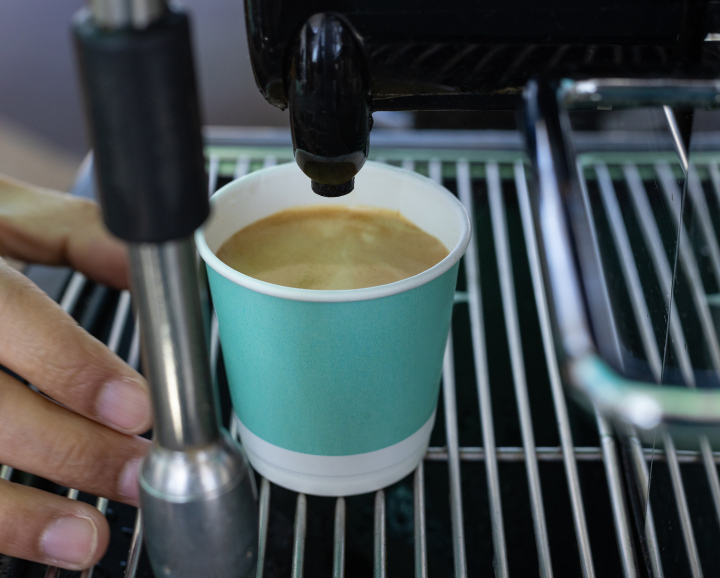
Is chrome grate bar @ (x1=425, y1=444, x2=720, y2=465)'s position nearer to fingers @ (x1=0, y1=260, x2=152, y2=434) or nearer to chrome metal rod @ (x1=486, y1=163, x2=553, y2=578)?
chrome metal rod @ (x1=486, y1=163, x2=553, y2=578)

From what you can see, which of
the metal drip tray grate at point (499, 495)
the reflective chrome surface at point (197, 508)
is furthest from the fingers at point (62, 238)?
the reflective chrome surface at point (197, 508)

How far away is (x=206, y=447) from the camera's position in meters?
0.21

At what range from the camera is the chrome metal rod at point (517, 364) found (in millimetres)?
299

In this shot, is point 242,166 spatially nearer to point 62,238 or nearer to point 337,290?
point 62,238

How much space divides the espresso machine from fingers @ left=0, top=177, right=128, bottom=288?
0.16 m

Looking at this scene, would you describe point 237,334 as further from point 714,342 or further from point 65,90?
point 65,90

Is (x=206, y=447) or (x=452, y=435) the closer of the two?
(x=206, y=447)

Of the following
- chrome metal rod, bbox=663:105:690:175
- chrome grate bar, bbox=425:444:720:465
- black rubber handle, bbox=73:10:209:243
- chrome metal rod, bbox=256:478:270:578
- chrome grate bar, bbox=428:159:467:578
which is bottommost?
chrome grate bar, bbox=425:444:720:465

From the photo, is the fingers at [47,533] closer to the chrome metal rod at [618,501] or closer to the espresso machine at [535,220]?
the espresso machine at [535,220]

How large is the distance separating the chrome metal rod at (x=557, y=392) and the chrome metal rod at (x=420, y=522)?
6cm

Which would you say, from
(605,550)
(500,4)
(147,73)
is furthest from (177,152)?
(605,550)

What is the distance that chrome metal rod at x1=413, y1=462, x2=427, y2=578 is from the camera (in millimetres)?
287

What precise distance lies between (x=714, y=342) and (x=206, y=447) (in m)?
0.19

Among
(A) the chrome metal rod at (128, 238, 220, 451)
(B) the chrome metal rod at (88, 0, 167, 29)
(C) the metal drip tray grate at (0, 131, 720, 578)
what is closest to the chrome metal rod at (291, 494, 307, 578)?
(C) the metal drip tray grate at (0, 131, 720, 578)
